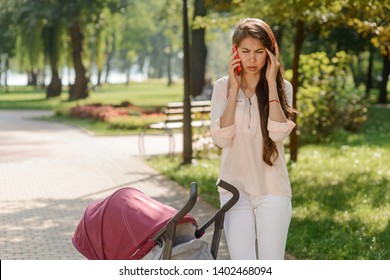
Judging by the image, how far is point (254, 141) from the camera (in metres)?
4.36

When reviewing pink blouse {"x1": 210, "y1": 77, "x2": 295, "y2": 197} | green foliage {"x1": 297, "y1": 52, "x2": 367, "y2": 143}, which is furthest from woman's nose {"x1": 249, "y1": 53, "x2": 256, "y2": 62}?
green foliage {"x1": 297, "y1": 52, "x2": 367, "y2": 143}

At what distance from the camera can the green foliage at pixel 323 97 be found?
17391mm

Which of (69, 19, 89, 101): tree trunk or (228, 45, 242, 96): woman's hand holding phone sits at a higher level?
(228, 45, 242, 96): woman's hand holding phone

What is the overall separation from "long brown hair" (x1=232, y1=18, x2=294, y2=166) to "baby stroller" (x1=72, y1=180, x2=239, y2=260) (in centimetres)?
32

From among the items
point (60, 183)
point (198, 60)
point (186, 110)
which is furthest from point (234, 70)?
point (198, 60)

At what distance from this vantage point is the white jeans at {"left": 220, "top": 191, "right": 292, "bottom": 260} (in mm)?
4223

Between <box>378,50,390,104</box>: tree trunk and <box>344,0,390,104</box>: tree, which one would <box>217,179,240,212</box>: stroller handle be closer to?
<box>344,0,390,104</box>: tree

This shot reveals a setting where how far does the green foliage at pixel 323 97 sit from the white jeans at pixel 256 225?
12798 millimetres

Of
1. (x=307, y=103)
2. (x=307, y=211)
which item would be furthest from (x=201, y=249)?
(x=307, y=103)

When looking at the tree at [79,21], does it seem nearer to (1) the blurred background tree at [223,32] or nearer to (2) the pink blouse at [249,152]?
(1) the blurred background tree at [223,32]

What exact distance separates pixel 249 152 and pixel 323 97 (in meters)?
13.9

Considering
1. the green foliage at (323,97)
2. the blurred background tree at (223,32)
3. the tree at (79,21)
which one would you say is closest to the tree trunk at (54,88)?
the blurred background tree at (223,32)

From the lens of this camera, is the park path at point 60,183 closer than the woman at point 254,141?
No

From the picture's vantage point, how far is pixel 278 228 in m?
4.27
